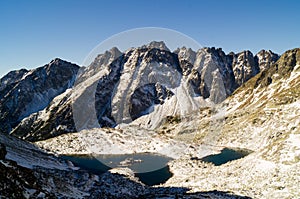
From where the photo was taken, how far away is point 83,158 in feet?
419

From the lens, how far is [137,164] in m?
113

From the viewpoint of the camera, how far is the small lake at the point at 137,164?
90.4 metres

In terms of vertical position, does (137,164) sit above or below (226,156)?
below

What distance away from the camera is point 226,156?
119 metres

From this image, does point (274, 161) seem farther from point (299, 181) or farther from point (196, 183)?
point (196, 183)

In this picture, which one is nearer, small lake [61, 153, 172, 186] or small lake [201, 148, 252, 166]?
small lake [61, 153, 172, 186]

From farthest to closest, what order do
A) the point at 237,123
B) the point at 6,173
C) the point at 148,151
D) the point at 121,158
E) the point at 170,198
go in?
the point at 237,123
the point at 148,151
the point at 121,158
the point at 170,198
the point at 6,173

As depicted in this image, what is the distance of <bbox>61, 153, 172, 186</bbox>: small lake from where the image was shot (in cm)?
9044

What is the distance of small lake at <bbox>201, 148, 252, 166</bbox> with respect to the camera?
111025mm

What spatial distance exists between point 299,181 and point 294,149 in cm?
1412

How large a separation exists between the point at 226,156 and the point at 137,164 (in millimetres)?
38209

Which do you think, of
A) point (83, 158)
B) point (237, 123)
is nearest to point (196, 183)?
point (83, 158)

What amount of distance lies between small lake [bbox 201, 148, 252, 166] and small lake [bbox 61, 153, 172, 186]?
18.1m

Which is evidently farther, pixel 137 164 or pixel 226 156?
pixel 226 156
